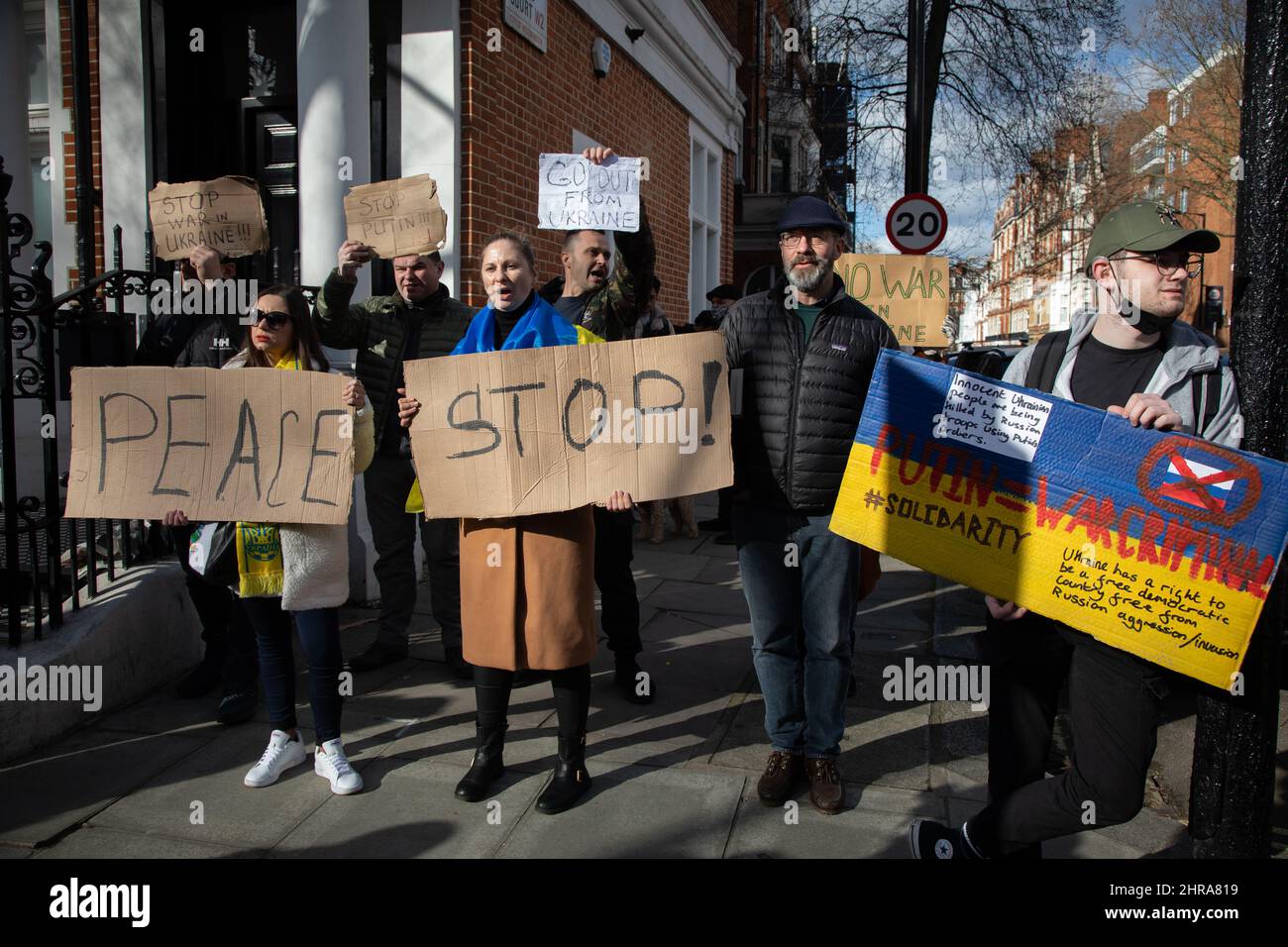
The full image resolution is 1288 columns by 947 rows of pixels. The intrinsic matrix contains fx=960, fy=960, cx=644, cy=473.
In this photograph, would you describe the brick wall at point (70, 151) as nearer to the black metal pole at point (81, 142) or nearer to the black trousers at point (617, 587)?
the black metal pole at point (81, 142)

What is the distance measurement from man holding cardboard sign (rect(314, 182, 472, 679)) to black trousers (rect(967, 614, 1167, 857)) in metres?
2.82

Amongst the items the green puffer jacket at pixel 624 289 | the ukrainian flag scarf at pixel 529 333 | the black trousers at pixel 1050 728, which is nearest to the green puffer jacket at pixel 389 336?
the green puffer jacket at pixel 624 289

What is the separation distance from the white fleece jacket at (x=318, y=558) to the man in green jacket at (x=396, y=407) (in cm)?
91

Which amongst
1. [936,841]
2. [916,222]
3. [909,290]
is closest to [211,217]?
[936,841]

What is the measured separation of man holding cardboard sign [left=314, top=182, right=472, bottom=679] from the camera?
14.7 ft

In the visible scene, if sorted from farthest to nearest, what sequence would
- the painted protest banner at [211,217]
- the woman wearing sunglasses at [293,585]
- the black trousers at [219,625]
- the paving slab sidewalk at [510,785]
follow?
the painted protest banner at [211,217], the black trousers at [219,625], the woman wearing sunglasses at [293,585], the paving slab sidewalk at [510,785]

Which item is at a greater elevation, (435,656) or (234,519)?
(234,519)

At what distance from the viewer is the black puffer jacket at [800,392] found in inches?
137

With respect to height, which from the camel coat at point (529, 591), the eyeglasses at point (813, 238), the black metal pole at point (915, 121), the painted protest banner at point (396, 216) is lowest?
the camel coat at point (529, 591)

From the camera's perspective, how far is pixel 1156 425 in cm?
250

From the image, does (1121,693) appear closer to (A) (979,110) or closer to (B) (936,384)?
(B) (936,384)

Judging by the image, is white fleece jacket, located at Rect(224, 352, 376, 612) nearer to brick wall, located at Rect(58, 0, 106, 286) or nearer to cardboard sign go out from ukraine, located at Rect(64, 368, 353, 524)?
cardboard sign go out from ukraine, located at Rect(64, 368, 353, 524)

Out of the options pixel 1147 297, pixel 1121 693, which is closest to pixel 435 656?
pixel 1121 693
